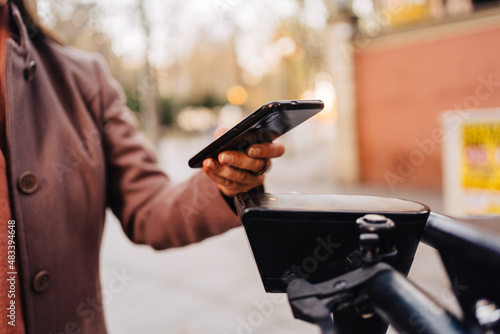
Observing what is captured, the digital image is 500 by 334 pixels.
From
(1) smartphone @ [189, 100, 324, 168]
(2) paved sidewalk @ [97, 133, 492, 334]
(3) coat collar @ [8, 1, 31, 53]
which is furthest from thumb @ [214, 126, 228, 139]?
(2) paved sidewalk @ [97, 133, 492, 334]

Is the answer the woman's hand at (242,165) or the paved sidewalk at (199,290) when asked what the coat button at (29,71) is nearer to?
the woman's hand at (242,165)

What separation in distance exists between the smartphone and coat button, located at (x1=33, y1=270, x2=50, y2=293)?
1.58ft

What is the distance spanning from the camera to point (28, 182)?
3.57 feet

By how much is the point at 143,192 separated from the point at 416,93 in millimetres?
6665

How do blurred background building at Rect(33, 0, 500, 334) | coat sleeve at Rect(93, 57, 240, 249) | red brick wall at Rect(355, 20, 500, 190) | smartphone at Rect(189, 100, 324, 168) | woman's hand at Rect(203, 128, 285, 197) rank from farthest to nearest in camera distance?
red brick wall at Rect(355, 20, 500, 190) → blurred background building at Rect(33, 0, 500, 334) → coat sleeve at Rect(93, 57, 240, 249) → woman's hand at Rect(203, 128, 285, 197) → smartphone at Rect(189, 100, 324, 168)

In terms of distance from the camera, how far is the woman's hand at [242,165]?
0.99 meters

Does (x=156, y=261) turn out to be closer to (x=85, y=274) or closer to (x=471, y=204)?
(x=471, y=204)

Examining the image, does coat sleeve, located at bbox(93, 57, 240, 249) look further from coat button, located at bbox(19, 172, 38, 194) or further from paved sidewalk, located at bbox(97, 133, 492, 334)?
paved sidewalk, located at bbox(97, 133, 492, 334)

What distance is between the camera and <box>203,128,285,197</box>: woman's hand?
3.24 ft

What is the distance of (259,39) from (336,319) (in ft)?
41.1

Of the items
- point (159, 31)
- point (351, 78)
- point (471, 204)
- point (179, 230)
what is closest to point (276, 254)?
point (179, 230)

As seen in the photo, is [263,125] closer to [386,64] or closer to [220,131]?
[220,131]

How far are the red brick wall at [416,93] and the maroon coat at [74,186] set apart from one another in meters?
Result: 6.24

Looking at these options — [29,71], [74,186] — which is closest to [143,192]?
[74,186]
